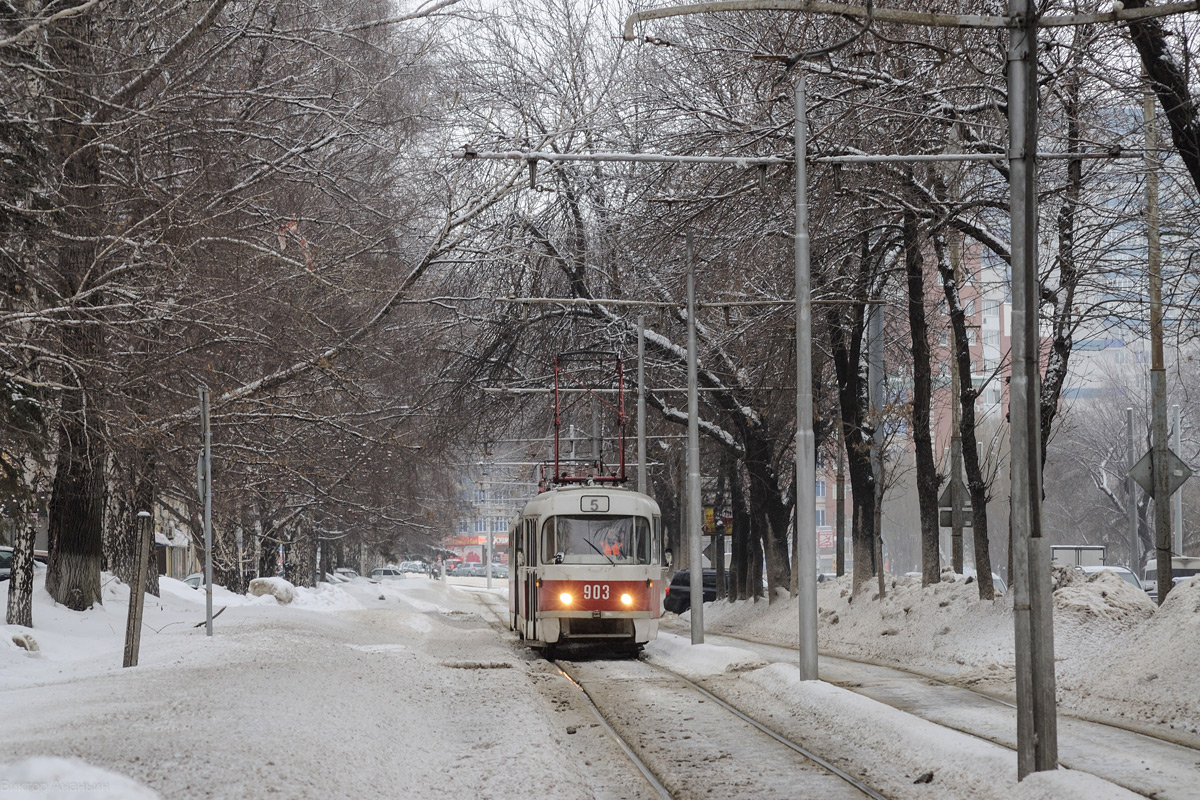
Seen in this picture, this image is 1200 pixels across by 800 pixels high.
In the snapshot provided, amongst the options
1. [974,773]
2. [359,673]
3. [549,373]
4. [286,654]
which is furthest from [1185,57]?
[549,373]

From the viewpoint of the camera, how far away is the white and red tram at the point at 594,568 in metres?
23.9

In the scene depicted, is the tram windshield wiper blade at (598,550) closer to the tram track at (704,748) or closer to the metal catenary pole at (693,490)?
the metal catenary pole at (693,490)

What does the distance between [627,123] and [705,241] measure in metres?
5.69

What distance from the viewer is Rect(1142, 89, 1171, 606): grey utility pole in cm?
1892

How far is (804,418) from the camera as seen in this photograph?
17859 mm

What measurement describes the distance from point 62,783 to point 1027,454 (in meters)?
6.75

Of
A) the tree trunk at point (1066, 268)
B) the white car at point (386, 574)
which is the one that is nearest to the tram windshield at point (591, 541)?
the tree trunk at point (1066, 268)

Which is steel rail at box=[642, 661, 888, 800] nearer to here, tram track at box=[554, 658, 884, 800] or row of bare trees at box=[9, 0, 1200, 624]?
tram track at box=[554, 658, 884, 800]

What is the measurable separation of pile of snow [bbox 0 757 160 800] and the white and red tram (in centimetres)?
1610

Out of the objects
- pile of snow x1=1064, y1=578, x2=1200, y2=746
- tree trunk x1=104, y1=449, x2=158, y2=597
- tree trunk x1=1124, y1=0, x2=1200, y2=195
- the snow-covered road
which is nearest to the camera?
the snow-covered road

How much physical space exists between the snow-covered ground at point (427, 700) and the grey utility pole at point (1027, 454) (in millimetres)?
483

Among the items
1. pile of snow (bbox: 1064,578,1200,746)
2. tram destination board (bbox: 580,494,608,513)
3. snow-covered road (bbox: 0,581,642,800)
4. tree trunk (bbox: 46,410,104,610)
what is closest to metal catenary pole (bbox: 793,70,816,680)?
pile of snow (bbox: 1064,578,1200,746)

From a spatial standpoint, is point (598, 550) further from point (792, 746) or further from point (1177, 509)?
point (1177, 509)

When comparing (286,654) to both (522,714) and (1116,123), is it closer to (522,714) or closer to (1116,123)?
(522,714)
